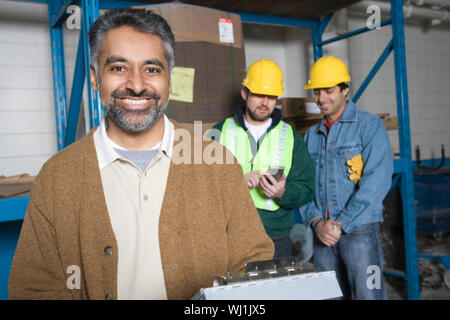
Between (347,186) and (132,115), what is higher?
(132,115)

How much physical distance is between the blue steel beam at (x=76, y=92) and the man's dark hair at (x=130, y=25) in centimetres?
101

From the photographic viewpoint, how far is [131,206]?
1378 mm

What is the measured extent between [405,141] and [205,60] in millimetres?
2103

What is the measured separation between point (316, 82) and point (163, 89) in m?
1.82

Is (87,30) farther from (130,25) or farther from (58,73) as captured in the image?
(58,73)

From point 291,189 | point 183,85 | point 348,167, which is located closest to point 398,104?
point 348,167

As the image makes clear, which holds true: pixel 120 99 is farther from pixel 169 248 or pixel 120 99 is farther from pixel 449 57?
pixel 449 57

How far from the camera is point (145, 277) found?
1335 millimetres

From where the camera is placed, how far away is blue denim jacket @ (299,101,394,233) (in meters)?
2.63

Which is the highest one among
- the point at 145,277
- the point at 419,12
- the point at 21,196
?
the point at 419,12

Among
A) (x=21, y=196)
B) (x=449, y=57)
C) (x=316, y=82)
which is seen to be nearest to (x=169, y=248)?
(x=21, y=196)

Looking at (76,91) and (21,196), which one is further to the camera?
(76,91)

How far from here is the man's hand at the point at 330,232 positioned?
8.80ft

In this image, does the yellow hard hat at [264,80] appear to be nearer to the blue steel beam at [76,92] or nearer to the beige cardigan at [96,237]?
the blue steel beam at [76,92]
